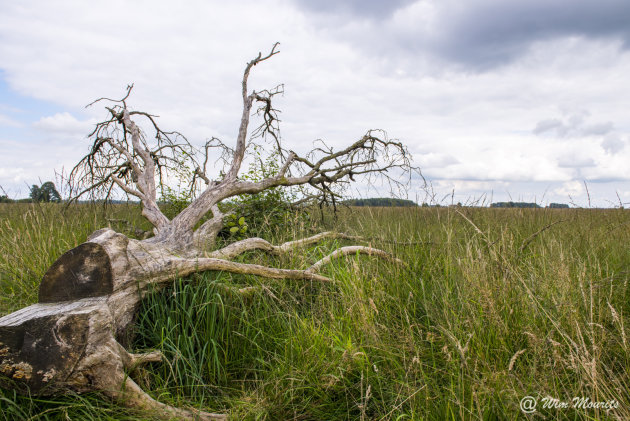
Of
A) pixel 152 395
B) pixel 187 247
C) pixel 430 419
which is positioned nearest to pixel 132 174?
pixel 187 247

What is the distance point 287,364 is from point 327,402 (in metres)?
0.45

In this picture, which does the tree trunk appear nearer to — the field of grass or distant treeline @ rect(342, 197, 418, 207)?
the field of grass

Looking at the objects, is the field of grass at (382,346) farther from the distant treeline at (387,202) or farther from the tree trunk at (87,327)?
the distant treeline at (387,202)

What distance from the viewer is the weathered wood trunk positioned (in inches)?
95.0

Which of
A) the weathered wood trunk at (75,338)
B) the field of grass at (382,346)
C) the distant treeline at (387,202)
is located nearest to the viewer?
the field of grass at (382,346)

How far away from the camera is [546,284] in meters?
3.03

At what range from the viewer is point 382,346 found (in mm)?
2805

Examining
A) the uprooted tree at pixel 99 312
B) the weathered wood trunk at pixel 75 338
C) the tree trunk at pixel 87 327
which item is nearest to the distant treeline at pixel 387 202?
the uprooted tree at pixel 99 312

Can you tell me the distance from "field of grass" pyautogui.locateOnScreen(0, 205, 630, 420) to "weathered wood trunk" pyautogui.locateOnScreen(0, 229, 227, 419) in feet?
0.39

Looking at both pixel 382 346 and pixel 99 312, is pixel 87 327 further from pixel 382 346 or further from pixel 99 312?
pixel 382 346

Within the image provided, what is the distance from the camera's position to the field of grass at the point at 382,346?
2215 mm

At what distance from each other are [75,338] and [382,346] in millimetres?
2063

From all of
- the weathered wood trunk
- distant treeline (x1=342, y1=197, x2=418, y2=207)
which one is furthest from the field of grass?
distant treeline (x1=342, y1=197, x2=418, y2=207)

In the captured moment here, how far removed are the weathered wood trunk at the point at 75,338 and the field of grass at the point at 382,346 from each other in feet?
0.39
